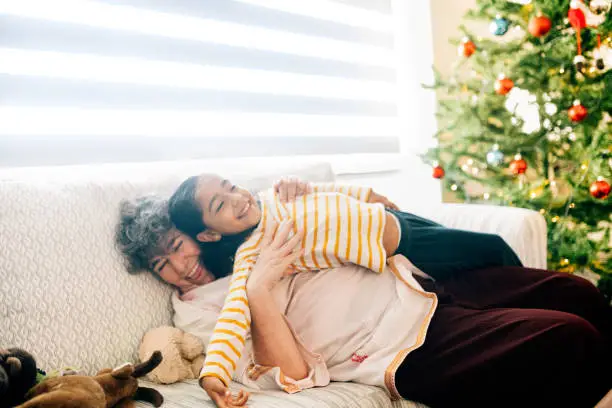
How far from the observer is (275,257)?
144cm

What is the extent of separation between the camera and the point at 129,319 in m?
1.45

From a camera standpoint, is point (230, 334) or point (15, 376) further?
point (230, 334)

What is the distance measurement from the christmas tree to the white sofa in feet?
5.33

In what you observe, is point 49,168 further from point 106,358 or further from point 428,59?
point 428,59

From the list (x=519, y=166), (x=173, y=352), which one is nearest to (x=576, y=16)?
(x=519, y=166)

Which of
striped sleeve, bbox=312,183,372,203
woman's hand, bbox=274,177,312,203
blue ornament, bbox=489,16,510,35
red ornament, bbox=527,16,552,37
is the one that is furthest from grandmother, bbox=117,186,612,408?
blue ornament, bbox=489,16,510,35

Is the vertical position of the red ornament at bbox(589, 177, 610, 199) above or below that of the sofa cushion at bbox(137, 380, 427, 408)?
above

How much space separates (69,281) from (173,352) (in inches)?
12.4

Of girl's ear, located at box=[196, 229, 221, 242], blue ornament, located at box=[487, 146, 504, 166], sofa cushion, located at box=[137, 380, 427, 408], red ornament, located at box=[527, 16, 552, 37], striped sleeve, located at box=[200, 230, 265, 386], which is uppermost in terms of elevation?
red ornament, located at box=[527, 16, 552, 37]

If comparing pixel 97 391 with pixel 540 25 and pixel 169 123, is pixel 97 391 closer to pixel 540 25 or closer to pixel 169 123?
pixel 169 123

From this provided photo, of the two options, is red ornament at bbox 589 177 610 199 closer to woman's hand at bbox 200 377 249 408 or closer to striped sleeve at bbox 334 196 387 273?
striped sleeve at bbox 334 196 387 273

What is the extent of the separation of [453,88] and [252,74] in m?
1.03

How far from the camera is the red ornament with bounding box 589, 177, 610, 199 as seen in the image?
2285 mm

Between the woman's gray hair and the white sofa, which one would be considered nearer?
the white sofa
